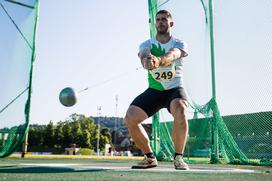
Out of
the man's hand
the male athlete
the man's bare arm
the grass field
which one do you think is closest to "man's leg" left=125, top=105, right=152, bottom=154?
the male athlete

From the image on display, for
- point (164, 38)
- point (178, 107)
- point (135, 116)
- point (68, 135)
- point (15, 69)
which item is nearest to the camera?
point (178, 107)

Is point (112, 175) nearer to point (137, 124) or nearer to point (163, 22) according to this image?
point (137, 124)

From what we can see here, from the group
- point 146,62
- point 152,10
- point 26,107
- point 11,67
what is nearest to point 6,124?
point 26,107

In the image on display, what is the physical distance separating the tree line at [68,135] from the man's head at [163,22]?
60.2 metres

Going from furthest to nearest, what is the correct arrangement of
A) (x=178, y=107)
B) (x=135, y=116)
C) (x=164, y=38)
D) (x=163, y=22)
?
(x=164, y=38)
(x=163, y=22)
(x=135, y=116)
(x=178, y=107)

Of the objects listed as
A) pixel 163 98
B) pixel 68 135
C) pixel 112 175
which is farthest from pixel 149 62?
pixel 68 135

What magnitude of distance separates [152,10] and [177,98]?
593cm

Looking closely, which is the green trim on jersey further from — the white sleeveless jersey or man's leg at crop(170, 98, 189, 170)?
man's leg at crop(170, 98, 189, 170)

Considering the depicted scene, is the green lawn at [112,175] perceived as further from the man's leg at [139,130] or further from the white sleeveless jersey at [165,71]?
the white sleeveless jersey at [165,71]

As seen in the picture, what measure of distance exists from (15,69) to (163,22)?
4.95m

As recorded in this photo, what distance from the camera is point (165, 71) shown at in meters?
3.83

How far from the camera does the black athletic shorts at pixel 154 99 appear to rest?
383cm

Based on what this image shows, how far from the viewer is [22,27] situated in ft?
26.3

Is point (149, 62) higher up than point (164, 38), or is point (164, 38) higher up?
point (164, 38)
